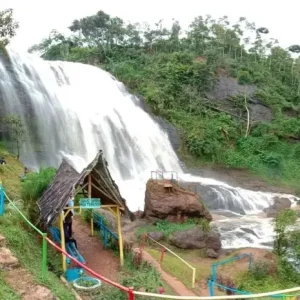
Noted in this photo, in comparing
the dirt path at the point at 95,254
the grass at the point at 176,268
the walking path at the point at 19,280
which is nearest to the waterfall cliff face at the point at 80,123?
the grass at the point at 176,268

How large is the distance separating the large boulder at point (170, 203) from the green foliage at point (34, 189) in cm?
742

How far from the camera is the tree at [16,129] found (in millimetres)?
22312

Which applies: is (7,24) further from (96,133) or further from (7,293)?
(7,293)

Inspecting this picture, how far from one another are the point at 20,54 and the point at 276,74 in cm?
3119

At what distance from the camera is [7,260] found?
25.0 ft

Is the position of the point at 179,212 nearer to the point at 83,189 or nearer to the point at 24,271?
the point at 83,189

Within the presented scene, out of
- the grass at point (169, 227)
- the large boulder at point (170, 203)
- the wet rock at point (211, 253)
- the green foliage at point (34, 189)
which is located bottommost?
the wet rock at point (211, 253)

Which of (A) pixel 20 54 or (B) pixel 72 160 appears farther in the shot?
(A) pixel 20 54

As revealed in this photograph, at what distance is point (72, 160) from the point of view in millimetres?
24844

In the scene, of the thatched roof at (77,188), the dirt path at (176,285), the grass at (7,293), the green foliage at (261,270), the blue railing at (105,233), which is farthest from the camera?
the green foliage at (261,270)

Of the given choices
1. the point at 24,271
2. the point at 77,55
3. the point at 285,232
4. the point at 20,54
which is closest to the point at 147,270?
the point at 24,271

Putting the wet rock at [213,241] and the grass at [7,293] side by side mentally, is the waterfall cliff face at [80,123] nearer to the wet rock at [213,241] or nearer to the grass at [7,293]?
the wet rock at [213,241]

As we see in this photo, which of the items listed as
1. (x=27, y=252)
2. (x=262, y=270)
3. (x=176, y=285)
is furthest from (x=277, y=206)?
(x=27, y=252)

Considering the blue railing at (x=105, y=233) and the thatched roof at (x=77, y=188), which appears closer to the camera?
the thatched roof at (x=77, y=188)
